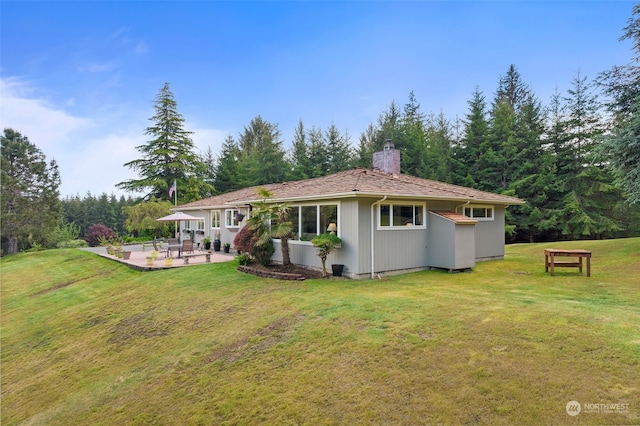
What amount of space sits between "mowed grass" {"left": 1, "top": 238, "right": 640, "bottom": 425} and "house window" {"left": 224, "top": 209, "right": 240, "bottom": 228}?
692 centimetres

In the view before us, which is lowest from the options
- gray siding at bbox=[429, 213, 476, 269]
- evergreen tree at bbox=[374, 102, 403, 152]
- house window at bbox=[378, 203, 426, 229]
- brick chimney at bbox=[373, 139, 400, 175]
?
gray siding at bbox=[429, 213, 476, 269]

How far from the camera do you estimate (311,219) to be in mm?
11469

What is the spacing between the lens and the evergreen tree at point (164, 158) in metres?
33.1

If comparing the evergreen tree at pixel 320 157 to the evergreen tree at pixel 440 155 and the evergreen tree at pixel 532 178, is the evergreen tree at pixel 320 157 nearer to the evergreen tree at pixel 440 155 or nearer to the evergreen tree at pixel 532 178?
the evergreen tree at pixel 440 155

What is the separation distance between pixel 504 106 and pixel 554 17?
14.4 meters

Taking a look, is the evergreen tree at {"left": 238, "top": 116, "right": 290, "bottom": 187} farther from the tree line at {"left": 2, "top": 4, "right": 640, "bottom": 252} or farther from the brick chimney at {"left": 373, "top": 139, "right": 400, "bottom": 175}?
the brick chimney at {"left": 373, "top": 139, "right": 400, "bottom": 175}

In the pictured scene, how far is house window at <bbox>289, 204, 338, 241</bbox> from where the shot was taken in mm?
10836

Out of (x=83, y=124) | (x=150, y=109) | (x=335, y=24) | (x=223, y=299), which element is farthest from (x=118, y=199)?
(x=223, y=299)

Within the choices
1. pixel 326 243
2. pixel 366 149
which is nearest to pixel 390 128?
pixel 366 149

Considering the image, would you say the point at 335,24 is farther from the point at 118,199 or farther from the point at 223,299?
the point at 118,199

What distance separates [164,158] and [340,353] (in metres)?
33.7

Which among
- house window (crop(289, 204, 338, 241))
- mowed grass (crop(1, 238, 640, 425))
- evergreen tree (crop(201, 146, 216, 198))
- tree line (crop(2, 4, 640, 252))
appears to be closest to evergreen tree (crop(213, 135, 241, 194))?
tree line (crop(2, 4, 640, 252))

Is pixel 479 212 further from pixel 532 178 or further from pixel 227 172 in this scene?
pixel 227 172

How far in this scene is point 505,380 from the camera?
3.95 meters
